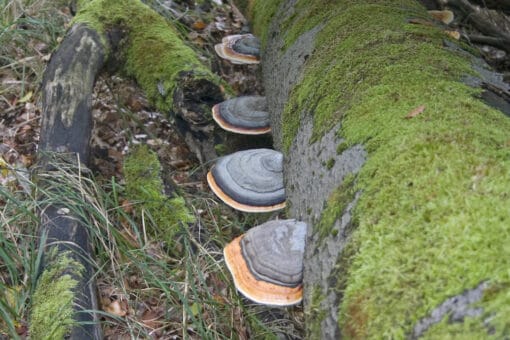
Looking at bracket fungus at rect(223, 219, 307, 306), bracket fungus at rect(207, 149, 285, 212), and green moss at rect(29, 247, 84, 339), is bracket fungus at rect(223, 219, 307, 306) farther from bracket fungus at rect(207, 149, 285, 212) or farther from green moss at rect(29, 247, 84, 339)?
green moss at rect(29, 247, 84, 339)

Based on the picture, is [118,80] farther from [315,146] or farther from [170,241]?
[315,146]

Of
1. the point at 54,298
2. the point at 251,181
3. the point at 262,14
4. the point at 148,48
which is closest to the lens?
the point at 54,298

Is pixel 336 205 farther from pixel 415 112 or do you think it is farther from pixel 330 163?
pixel 415 112

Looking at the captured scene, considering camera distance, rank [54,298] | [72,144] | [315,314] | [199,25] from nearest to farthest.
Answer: [315,314], [54,298], [72,144], [199,25]

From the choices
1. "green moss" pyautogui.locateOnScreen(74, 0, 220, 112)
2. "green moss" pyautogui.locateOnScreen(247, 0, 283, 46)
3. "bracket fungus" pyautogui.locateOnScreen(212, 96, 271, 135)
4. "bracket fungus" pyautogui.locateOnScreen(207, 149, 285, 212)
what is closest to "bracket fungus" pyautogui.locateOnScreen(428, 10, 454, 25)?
"green moss" pyautogui.locateOnScreen(247, 0, 283, 46)

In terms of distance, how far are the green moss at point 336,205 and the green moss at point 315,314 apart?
253mm

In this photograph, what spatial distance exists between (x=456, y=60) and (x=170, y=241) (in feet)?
7.13

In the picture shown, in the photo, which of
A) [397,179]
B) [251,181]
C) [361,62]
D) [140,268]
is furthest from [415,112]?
[140,268]

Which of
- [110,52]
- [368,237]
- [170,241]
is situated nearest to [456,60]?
[368,237]

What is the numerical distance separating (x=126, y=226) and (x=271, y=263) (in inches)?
78.7

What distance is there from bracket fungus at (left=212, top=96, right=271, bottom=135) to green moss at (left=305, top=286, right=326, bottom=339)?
86.2 inches

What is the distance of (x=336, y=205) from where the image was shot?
210cm

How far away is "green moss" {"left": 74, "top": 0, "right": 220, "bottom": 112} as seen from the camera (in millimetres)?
4301

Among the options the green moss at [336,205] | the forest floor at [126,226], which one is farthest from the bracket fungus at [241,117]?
the green moss at [336,205]
